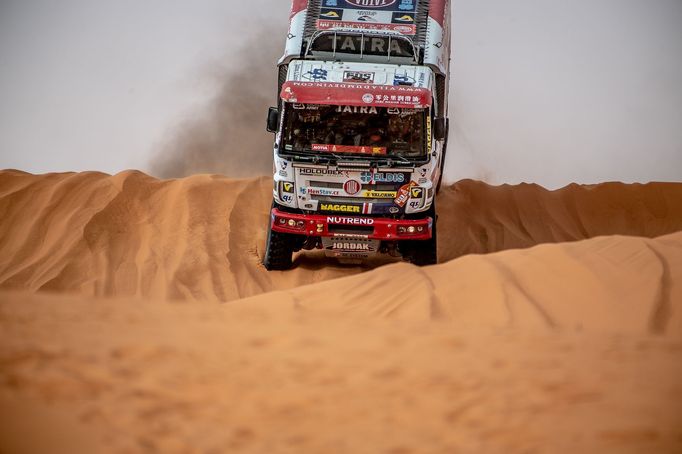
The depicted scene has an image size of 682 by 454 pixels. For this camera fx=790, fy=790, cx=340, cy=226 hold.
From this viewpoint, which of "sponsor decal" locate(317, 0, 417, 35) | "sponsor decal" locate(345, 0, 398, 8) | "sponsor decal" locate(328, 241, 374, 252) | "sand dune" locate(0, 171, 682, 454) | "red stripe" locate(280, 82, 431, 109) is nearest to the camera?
"sand dune" locate(0, 171, 682, 454)

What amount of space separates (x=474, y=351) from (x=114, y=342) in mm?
2159

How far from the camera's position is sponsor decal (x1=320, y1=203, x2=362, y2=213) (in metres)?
9.77

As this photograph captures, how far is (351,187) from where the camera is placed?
9711 mm

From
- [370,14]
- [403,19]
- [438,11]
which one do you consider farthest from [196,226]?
[438,11]

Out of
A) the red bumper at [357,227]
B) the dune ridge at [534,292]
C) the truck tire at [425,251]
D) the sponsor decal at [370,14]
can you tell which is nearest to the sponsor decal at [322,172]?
the red bumper at [357,227]

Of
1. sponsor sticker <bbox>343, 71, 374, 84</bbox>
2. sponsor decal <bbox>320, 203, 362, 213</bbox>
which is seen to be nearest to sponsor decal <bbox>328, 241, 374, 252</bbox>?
sponsor decal <bbox>320, 203, 362, 213</bbox>

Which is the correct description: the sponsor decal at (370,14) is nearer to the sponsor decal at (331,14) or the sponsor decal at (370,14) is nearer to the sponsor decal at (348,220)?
the sponsor decal at (331,14)

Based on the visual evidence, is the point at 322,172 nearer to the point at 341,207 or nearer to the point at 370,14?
the point at 341,207

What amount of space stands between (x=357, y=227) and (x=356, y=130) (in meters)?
1.21

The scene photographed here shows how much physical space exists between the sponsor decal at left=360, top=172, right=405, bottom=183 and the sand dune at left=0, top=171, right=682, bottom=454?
2025mm

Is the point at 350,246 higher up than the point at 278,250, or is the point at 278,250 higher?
the point at 350,246

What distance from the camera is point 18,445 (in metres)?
3.41

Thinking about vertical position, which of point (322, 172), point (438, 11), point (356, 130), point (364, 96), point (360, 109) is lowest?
point (322, 172)

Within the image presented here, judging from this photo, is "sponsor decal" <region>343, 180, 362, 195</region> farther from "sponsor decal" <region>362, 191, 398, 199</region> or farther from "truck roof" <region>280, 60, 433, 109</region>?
"truck roof" <region>280, 60, 433, 109</region>
